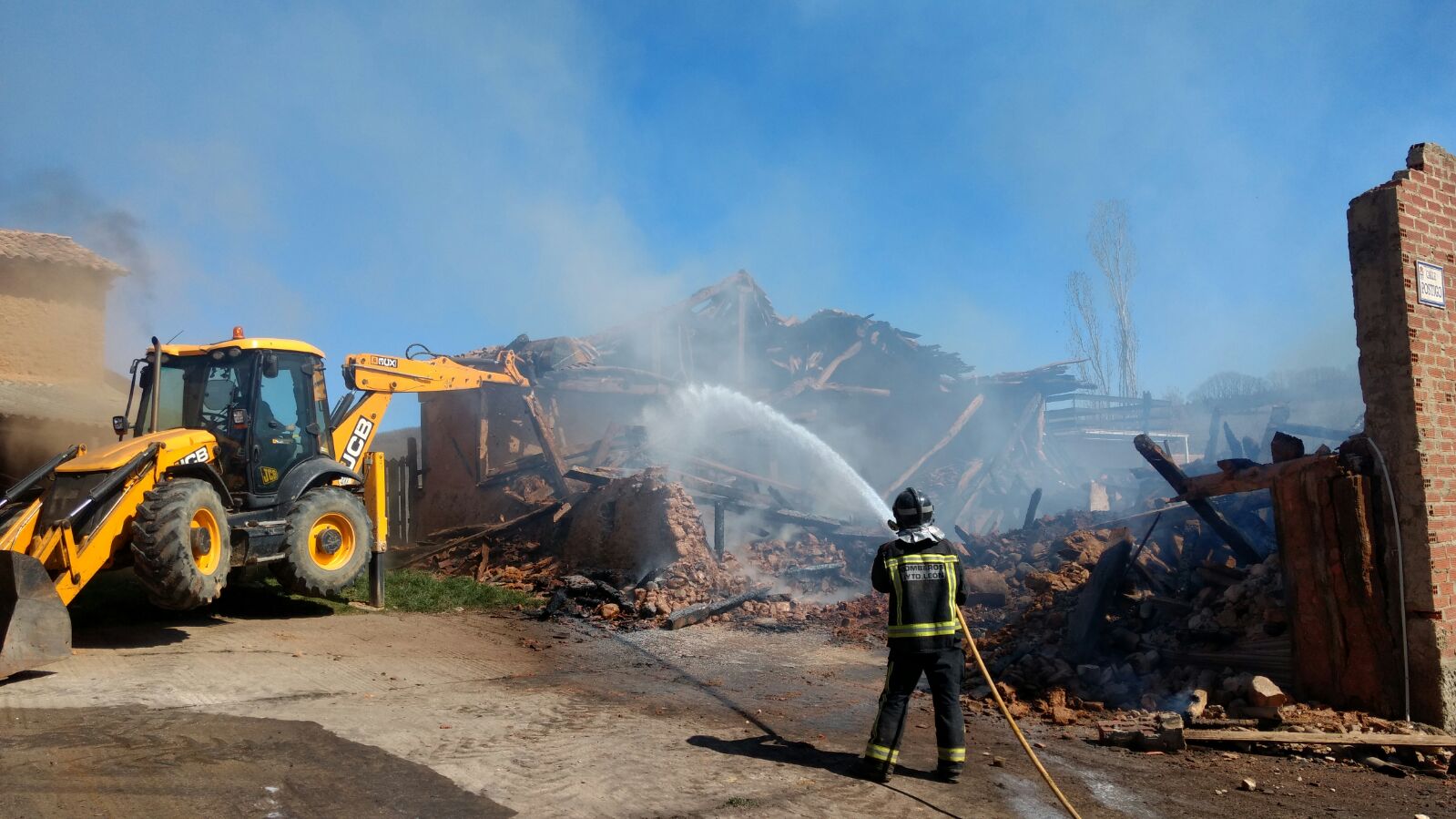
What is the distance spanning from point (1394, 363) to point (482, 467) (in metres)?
14.1

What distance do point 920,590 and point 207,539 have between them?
6.50 meters

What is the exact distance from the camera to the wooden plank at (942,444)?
21750 millimetres

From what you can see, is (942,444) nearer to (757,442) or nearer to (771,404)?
(771,404)

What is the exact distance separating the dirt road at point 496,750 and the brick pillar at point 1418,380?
1.31m

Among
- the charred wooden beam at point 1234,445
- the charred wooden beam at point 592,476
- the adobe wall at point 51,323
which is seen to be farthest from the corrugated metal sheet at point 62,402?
the charred wooden beam at point 1234,445

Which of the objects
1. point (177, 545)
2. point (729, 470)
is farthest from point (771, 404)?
point (177, 545)

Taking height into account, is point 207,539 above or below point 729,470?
below

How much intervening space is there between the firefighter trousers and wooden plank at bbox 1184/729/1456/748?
6.53 feet

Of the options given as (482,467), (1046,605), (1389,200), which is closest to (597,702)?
(1046,605)

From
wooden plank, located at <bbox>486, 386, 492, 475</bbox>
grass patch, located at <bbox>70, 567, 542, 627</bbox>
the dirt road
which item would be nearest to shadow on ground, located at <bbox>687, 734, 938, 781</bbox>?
the dirt road

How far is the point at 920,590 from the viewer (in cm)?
509

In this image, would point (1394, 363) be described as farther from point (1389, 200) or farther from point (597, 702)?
point (597, 702)

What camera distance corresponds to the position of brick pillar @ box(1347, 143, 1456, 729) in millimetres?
6113

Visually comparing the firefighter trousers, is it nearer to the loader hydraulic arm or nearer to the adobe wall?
the loader hydraulic arm
